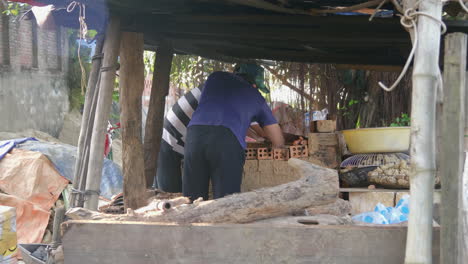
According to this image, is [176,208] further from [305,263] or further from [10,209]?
[10,209]

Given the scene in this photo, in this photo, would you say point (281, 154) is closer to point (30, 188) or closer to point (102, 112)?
point (102, 112)

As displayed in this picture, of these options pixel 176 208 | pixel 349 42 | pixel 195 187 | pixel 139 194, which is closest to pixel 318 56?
pixel 349 42

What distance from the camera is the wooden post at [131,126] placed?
3.69 m

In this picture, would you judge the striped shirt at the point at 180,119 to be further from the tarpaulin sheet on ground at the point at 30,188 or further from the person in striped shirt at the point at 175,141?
the tarpaulin sheet on ground at the point at 30,188

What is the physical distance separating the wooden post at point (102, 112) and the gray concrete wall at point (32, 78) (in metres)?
9.67

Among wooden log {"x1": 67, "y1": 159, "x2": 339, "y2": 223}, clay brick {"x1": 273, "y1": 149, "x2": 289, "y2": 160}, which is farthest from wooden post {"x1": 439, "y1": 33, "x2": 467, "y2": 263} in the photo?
clay brick {"x1": 273, "y1": 149, "x2": 289, "y2": 160}

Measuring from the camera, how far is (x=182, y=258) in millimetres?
2268

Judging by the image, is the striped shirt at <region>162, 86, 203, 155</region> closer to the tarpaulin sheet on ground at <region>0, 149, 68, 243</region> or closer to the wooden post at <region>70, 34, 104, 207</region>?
the wooden post at <region>70, 34, 104, 207</region>

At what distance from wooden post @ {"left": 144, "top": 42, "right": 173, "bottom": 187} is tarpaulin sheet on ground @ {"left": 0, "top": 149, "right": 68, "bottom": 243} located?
2.47 metres

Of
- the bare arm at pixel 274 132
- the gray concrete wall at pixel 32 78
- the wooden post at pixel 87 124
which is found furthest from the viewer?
the gray concrete wall at pixel 32 78

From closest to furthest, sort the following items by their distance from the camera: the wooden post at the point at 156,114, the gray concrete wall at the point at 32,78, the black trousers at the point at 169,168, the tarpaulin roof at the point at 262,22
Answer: the tarpaulin roof at the point at 262,22
the wooden post at the point at 156,114
the black trousers at the point at 169,168
the gray concrete wall at the point at 32,78

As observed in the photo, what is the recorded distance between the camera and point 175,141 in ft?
16.6

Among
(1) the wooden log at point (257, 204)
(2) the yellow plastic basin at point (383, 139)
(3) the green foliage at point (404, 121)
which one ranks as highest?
(3) the green foliage at point (404, 121)

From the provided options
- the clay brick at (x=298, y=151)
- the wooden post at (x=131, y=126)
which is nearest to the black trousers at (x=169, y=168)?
the clay brick at (x=298, y=151)
